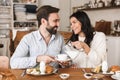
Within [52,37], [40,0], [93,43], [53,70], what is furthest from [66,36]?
[40,0]

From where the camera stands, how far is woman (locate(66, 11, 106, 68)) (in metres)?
2.32

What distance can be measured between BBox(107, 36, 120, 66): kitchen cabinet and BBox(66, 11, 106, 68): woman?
4.84ft

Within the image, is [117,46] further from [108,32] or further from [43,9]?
[43,9]

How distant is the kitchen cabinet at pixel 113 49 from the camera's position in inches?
154

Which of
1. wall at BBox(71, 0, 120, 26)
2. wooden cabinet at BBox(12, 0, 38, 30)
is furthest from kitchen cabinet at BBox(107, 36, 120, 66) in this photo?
wooden cabinet at BBox(12, 0, 38, 30)

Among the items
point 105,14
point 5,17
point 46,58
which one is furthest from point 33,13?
point 46,58

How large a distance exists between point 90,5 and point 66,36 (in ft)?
5.69

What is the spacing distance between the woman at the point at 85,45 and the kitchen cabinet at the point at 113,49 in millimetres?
1475

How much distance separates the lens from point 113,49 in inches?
158

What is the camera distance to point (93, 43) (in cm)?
247

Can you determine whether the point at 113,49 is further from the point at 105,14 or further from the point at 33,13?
the point at 33,13

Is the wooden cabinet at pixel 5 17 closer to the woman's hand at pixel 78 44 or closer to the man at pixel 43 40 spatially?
the man at pixel 43 40

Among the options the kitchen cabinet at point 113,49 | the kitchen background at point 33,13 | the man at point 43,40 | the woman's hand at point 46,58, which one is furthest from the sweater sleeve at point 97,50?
the kitchen background at point 33,13

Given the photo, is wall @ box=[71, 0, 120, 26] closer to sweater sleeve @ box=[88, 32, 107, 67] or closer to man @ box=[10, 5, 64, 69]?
sweater sleeve @ box=[88, 32, 107, 67]
